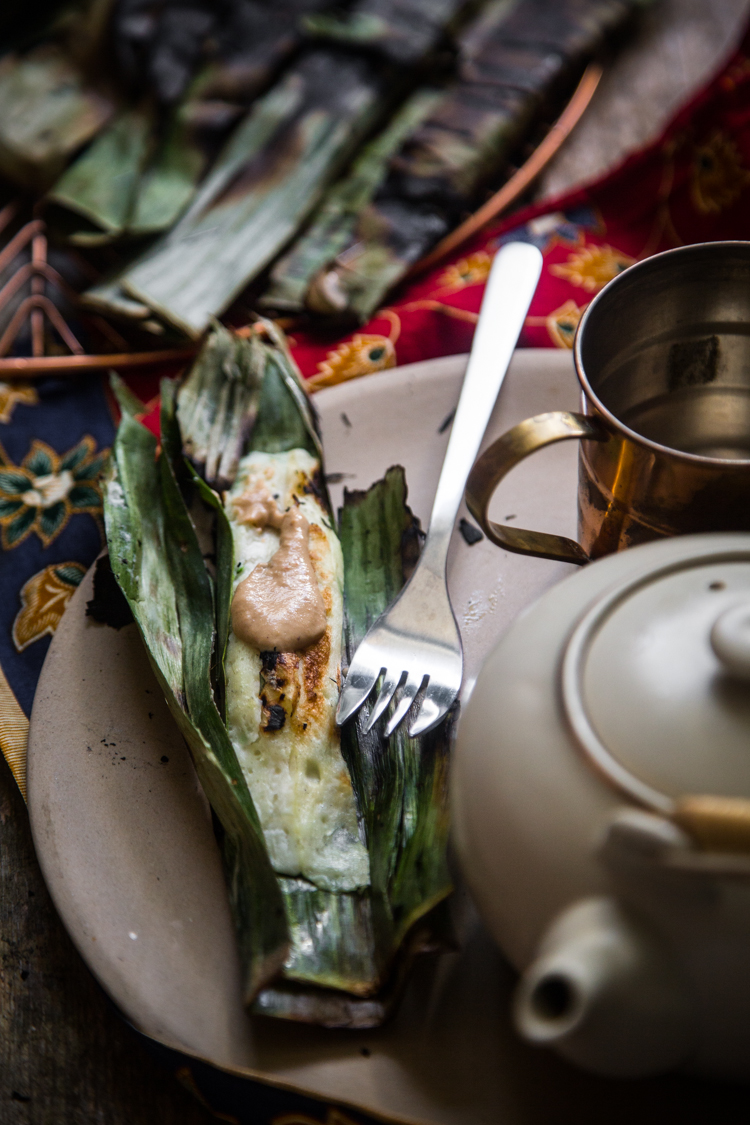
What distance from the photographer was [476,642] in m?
0.78

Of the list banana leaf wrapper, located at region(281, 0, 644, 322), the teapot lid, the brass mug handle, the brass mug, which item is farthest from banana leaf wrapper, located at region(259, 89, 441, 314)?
the teapot lid

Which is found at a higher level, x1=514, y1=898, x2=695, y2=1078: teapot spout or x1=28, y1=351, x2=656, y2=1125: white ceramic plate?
x1=514, y1=898, x2=695, y2=1078: teapot spout

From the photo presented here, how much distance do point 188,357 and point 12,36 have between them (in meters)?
0.73

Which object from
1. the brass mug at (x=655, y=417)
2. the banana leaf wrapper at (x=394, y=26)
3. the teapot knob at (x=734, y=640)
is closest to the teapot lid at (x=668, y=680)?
the teapot knob at (x=734, y=640)

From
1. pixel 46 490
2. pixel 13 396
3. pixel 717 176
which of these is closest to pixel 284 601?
pixel 46 490

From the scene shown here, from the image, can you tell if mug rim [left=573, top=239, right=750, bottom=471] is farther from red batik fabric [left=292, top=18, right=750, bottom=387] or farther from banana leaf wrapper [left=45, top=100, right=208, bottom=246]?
banana leaf wrapper [left=45, top=100, right=208, bottom=246]

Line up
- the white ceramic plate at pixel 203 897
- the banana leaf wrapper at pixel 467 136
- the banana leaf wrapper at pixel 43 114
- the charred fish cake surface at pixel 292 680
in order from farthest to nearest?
1. the banana leaf wrapper at pixel 43 114
2. the banana leaf wrapper at pixel 467 136
3. the charred fish cake surface at pixel 292 680
4. the white ceramic plate at pixel 203 897

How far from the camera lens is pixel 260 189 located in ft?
4.30

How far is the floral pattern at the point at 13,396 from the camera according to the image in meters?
1.14

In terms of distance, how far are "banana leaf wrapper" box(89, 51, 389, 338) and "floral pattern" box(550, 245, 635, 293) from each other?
39cm

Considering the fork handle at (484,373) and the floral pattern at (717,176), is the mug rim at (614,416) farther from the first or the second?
the floral pattern at (717,176)

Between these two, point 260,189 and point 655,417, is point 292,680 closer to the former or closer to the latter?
point 655,417

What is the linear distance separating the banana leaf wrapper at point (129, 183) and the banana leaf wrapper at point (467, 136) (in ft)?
0.72

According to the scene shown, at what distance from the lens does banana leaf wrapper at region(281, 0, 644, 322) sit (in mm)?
1219
